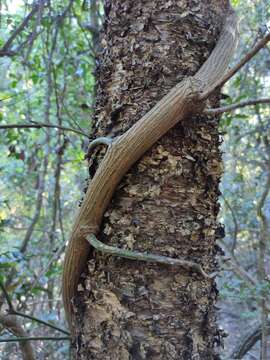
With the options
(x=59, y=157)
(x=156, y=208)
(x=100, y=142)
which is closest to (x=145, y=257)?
(x=156, y=208)

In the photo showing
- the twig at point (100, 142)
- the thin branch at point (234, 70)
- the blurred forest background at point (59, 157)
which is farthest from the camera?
the blurred forest background at point (59, 157)

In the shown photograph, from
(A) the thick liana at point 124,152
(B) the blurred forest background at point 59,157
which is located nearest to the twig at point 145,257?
(A) the thick liana at point 124,152

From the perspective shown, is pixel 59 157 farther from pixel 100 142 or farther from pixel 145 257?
pixel 145 257

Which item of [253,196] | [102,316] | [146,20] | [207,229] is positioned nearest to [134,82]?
[146,20]

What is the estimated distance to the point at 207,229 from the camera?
712 millimetres

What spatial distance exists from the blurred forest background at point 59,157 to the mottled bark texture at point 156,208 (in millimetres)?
665

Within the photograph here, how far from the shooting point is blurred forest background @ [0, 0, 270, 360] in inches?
67.3

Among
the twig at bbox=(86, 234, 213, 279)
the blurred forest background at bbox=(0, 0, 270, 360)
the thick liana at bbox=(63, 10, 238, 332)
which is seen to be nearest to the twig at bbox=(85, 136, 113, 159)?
the thick liana at bbox=(63, 10, 238, 332)

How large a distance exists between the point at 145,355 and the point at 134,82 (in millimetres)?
421

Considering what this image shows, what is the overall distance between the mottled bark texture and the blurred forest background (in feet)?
2.18

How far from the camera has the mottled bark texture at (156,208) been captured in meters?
0.65

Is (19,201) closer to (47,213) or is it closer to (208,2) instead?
(47,213)

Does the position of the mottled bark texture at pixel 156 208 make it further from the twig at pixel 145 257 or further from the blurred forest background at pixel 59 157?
the blurred forest background at pixel 59 157

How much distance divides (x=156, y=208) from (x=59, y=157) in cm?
132
